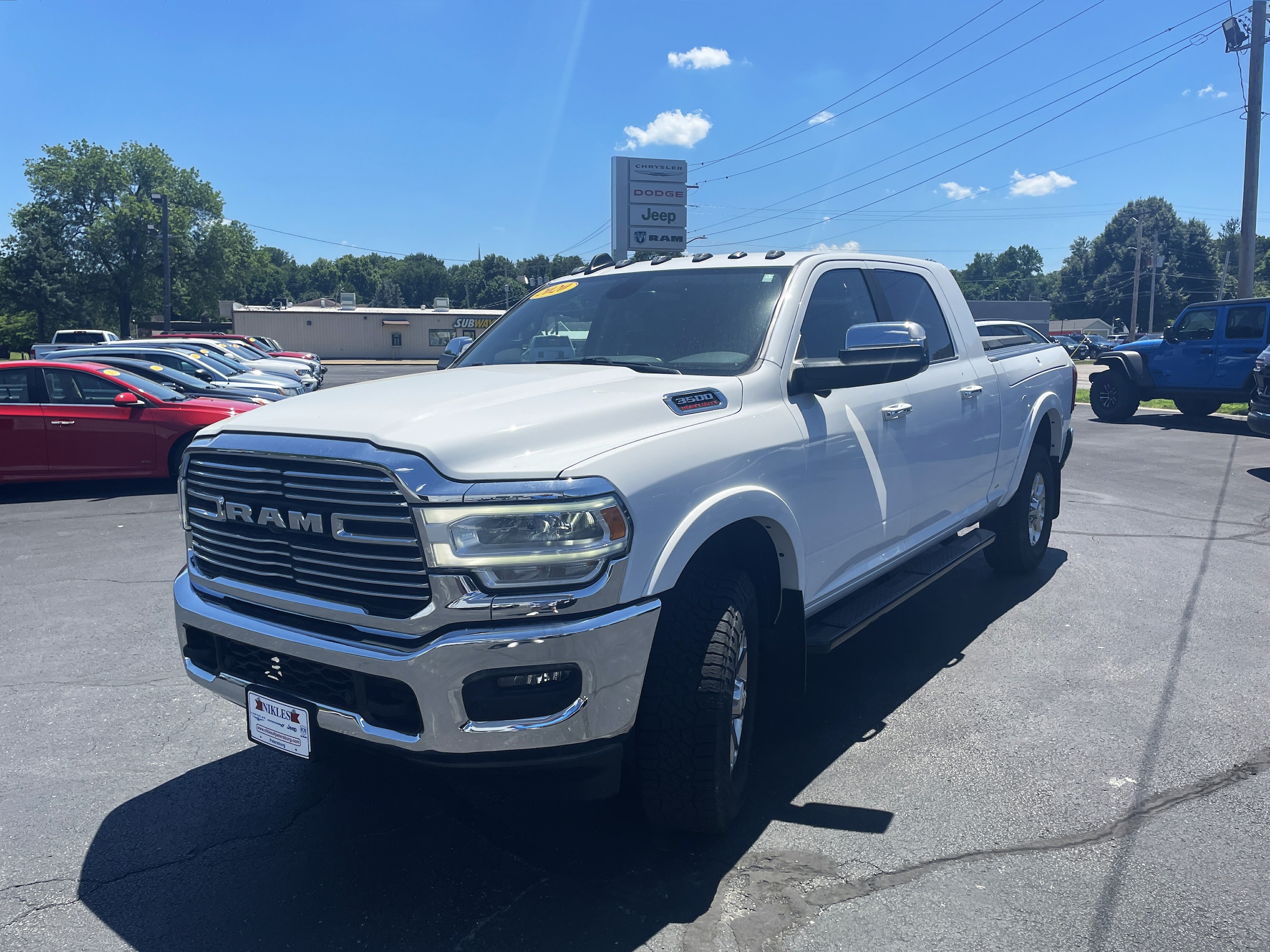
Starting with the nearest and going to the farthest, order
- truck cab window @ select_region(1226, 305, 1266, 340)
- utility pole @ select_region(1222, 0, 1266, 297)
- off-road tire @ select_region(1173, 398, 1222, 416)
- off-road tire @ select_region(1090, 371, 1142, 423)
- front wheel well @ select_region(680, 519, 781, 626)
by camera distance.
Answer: front wheel well @ select_region(680, 519, 781, 626) → truck cab window @ select_region(1226, 305, 1266, 340) → off-road tire @ select_region(1173, 398, 1222, 416) → off-road tire @ select_region(1090, 371, 1142, 423) → utility pole @ select_region(1222, 0, 1266, 297)

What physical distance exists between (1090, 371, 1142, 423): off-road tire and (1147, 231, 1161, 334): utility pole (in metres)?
61.2

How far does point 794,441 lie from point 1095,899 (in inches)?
68.7

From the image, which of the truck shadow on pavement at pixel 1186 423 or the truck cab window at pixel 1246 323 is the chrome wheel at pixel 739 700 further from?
the truck cab window at pixel 1246 323

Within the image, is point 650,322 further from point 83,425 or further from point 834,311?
point 83,425

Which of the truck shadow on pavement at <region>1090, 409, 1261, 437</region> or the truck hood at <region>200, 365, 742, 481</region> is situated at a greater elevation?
the truck hood at <region>200, 365, 742, 481</region>

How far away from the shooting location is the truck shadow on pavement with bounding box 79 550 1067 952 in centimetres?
273

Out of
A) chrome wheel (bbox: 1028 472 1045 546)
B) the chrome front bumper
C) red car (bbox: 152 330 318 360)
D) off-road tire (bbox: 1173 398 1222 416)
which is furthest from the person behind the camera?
red car (bbox: 152 330 318 360)

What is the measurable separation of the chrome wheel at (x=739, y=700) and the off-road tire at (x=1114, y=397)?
16.0 meters

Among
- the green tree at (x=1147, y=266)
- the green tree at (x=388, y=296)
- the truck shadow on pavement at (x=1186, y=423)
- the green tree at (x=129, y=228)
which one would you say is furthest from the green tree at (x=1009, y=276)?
the truck shadow on pavement at (x=1186, y=423)

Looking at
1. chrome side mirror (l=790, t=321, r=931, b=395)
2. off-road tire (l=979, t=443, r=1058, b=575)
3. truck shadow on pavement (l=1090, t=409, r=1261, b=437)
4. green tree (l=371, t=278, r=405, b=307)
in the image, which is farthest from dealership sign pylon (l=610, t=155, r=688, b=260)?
green tree (l=371, t=278, r=405, b=307)

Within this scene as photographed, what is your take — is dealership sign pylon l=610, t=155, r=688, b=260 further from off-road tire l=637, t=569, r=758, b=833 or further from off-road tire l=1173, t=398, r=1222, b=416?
off-road tire l=637, t=569, r=758, b=833

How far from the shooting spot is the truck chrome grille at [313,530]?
2611mm

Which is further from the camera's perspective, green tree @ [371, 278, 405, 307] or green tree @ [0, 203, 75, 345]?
green tree @ [371, 278, 405, 307]

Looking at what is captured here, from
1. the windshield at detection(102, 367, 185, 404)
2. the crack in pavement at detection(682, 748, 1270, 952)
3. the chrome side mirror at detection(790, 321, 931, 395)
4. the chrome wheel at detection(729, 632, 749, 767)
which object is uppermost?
the chrome side mirror at detection(790, 321, 931, 395)
